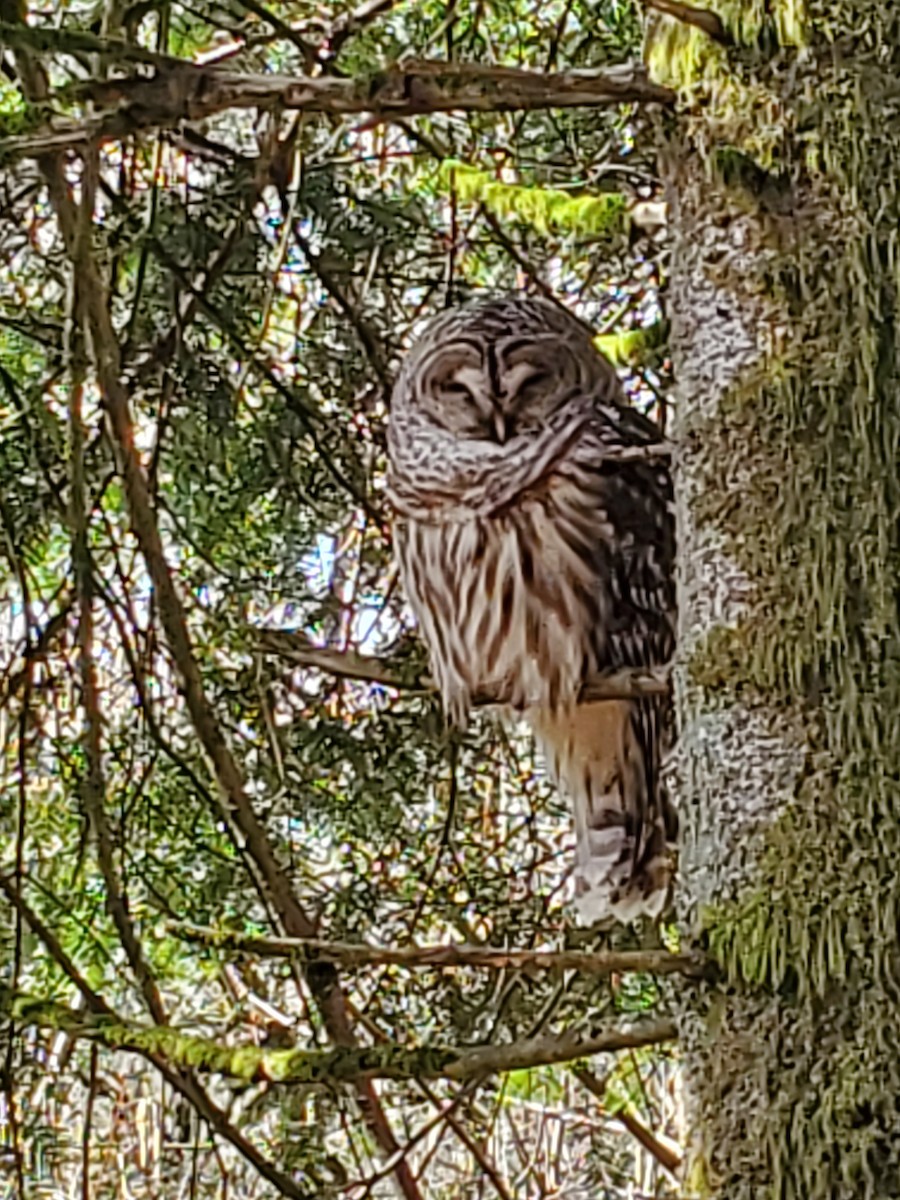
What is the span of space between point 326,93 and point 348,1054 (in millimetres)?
480

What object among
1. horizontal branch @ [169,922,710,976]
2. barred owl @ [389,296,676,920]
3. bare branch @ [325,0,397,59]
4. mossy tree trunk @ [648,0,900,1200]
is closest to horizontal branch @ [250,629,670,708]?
barred owl @ [389,296,676,920]

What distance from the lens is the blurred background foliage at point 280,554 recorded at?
152 cm

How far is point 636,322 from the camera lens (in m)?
1.79

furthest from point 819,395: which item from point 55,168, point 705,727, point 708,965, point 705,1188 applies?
point 55,168

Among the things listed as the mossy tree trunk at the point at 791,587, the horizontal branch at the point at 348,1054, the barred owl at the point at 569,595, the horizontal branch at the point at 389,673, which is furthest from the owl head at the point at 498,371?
the horizontal branch at the point at 348,1054

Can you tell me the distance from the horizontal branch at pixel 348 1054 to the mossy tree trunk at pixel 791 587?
79mm

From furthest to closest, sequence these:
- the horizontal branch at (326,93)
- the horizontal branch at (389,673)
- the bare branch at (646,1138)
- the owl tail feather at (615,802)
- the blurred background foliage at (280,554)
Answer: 1. the bare branch at (646,1138)
2. the blurred background foliage at (280,554)
3. the owl tail feather at (615,802)
4. the horizontal branch at (389,673)
5. the horizontal branch at (326,93)

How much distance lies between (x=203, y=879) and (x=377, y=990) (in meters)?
0.21

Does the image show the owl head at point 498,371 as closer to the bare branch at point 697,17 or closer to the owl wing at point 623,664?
the owl wing at point 623,664

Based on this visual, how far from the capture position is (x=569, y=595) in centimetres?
143

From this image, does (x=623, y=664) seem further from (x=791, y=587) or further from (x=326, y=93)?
(x=326, y=93)

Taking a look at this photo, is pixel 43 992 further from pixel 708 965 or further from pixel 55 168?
pixel 708 965

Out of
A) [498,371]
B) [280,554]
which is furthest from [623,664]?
[280,554]

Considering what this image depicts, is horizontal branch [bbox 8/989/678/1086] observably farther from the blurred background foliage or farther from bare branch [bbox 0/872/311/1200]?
the blurred background foliage
